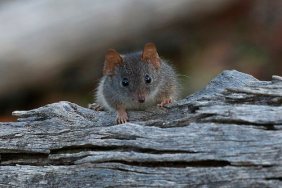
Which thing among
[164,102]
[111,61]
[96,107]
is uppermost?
[111,61]

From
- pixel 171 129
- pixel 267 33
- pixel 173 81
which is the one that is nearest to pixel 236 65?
pixel 267 33

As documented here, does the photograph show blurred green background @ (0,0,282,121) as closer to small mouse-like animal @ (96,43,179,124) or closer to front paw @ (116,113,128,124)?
small mouse-like animal @ (96,43,179,124)

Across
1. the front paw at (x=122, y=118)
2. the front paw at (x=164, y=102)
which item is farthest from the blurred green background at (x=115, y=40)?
the front paw at (x=122, y=118)

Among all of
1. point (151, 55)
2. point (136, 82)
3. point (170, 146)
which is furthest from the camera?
point (151, 55)

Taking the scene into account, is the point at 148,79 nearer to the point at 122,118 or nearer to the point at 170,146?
the point at 122,118

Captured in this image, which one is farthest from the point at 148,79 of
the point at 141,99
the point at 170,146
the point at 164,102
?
the point at 170,146

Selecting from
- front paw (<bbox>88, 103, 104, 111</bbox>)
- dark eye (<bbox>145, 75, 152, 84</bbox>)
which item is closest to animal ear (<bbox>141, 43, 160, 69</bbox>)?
dark eye (<bbox>145, 75, 152, 84</bbox>)
